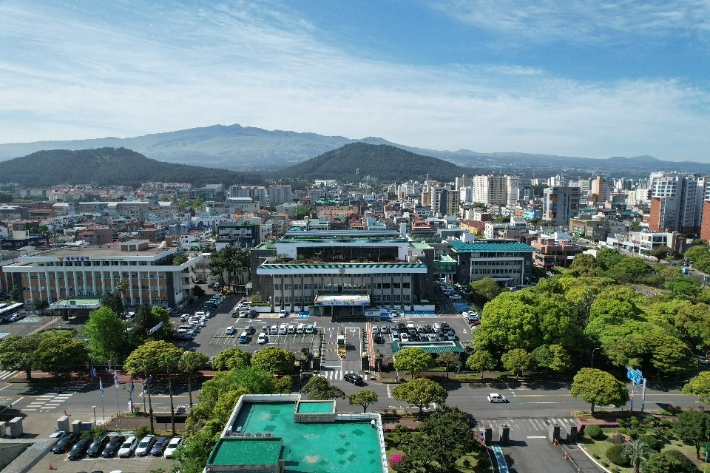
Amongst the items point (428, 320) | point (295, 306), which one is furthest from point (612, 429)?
point (295, 306)

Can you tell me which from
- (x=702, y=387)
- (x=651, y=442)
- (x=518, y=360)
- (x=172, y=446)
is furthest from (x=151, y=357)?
(x=702, y=387)

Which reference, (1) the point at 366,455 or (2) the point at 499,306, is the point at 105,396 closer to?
(1) the point at 366,455

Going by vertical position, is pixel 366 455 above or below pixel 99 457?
above

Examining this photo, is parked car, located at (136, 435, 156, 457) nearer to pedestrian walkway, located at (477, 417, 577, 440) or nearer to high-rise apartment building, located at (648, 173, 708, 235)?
pedestrian walkway, located at (477, 417, 577, 440)

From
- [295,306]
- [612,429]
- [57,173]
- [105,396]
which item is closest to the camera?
[612,429]

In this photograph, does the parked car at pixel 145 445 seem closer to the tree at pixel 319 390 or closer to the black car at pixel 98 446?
the black car at pixel 98 446
